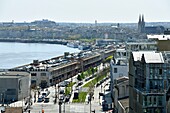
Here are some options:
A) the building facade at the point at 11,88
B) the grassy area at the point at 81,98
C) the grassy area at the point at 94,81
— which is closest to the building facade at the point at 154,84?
the grassy area at the point at 81,98

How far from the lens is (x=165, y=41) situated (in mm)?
13406

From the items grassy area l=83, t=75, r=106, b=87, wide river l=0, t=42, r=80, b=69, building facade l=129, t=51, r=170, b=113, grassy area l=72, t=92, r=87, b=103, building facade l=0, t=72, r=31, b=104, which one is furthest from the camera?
wide river l=0, t=42, r=80, b=69

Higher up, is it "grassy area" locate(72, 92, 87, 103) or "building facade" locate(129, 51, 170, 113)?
"building facade" locate(129, 51, 170, 113)

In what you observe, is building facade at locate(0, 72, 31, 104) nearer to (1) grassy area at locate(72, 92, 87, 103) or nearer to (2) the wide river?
(1) grassy area at locate(72, 92, 87, 103)

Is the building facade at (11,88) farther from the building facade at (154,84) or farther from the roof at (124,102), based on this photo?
the building facade at (154,84)

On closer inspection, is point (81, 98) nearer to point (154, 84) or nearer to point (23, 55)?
point (154, 84)

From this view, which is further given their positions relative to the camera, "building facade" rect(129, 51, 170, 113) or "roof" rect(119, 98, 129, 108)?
"roof" rect(119, 98, 129, 108)

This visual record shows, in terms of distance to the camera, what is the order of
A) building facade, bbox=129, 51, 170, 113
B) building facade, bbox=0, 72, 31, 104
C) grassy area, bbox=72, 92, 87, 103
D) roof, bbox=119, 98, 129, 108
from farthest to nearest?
1. building facade, bbox=0, 72, 31, 104
2. grassy area, bbox=72, 92, 87, 103
3. roof, bbox=119, 98, 129, 108
4. building facade, bbox=129, 51, 170, 113

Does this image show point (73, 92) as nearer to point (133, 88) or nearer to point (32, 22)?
point (133, 88)

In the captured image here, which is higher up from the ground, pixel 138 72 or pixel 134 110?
pixel 138 72

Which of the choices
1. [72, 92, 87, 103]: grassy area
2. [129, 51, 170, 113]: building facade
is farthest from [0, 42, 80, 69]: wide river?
[129, 51, 170, 113]: building facade

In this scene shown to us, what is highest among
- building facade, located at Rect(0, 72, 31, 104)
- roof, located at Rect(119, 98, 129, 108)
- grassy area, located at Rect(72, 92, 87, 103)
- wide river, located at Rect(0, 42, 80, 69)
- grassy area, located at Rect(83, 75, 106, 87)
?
roof, located at Rect(119, 98, 129, 108)

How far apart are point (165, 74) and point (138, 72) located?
747 millimetres

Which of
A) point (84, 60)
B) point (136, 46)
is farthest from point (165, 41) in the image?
point (84, 60)
